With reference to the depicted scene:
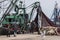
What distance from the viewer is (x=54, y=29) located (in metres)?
27.0

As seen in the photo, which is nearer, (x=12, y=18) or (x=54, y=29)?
(x=54, y=29)

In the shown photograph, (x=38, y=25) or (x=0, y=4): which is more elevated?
(x=0, y=4)

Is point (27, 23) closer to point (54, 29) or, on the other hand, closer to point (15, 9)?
point (15, 9)

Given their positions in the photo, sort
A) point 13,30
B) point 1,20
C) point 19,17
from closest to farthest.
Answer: point 13,30 → point 1,20 → point 19,17

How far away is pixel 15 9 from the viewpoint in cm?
2958

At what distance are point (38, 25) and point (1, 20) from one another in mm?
4944

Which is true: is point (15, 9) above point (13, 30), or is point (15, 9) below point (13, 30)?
above

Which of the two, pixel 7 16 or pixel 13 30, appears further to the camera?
pixel 7 16

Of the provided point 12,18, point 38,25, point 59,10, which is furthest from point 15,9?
point 59,10

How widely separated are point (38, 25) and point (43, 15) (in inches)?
59.9

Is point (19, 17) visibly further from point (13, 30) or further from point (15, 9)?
point (13, 30)

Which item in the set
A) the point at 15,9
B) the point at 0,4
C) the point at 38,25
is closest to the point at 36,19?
the point at 38,25

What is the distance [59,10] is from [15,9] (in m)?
6.07

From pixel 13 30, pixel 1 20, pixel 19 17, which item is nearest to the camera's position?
pixel 13 30
